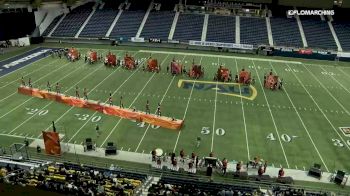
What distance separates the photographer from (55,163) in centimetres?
1719

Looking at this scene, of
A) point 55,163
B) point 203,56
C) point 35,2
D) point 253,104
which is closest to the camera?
point 55,163

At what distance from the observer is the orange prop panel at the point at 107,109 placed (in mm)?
23281

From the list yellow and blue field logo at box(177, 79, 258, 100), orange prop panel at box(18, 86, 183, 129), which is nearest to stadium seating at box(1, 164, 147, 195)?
orange prop panel at box(18, 86, 183, 129)

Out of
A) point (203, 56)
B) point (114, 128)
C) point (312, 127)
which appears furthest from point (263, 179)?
point (203, 56)

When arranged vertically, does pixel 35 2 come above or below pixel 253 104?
above

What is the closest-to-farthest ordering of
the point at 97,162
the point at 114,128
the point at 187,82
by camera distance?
the point at 97,162 < the point at 114,128 < the point at 187,82

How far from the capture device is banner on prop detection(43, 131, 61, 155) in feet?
61.7

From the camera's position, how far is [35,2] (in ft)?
158

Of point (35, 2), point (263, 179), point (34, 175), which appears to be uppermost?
point (35, 2)

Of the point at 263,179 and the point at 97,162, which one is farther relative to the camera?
the point at 97,162

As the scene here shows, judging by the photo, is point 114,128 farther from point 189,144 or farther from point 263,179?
point 263,179

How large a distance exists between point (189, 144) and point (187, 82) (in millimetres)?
12289

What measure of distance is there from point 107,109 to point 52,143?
6.42 meters

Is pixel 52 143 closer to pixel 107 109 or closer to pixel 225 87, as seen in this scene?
pixel 107 109
